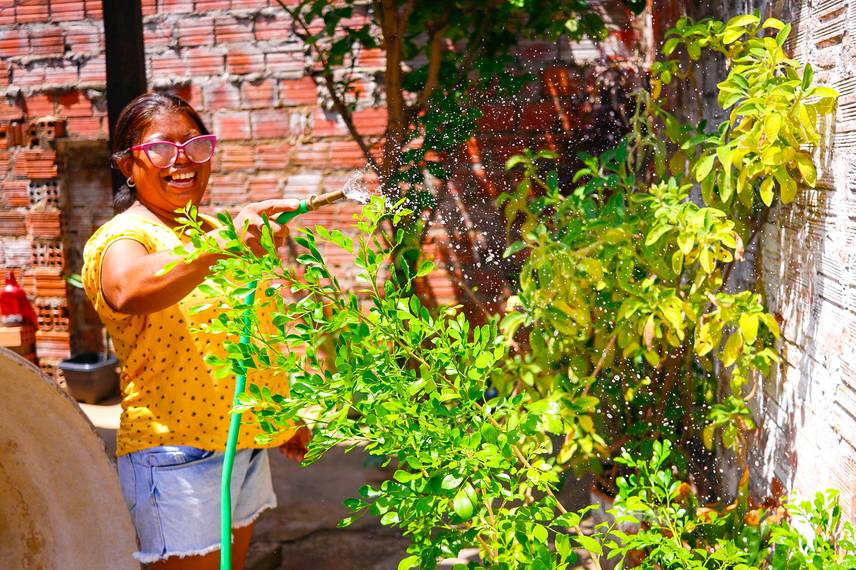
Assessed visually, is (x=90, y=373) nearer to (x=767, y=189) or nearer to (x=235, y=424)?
(x=235, y=424)

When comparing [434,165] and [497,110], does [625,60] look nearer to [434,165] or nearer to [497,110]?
[497,110]

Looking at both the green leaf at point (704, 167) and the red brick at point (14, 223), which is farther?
the red brick at point (14, 223)

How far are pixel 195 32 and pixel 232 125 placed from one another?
55cm

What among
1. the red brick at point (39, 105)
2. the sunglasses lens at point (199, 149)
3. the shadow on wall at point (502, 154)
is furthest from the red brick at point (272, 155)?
the sunglasses lens at point (199, 149)

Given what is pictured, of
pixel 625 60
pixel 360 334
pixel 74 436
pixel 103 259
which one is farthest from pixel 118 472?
pixel 625 60

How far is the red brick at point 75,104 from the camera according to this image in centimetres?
471

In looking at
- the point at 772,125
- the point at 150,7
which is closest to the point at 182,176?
the point at 772,125

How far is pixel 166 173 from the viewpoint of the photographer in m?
1.87

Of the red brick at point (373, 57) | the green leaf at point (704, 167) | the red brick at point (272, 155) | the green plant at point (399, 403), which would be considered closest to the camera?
the green plant at point (399, 403)

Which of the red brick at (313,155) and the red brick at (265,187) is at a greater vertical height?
the red brick at (313,155)

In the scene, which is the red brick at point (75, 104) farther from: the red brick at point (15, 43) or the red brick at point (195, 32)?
the red brick at point (195, 32)

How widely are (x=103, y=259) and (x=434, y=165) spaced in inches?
81.9

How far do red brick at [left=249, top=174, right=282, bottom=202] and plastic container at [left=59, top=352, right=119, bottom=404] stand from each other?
131 centimetres

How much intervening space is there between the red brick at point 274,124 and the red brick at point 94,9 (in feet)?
3.59
